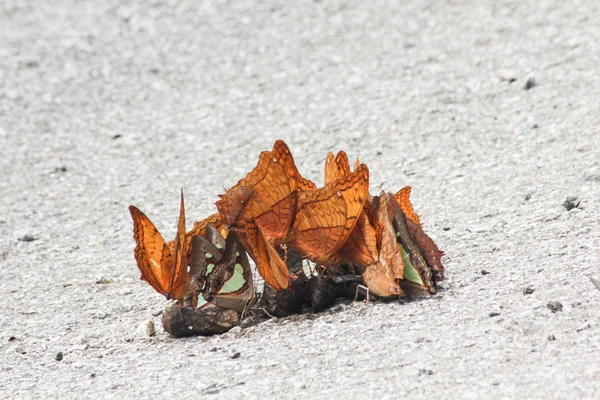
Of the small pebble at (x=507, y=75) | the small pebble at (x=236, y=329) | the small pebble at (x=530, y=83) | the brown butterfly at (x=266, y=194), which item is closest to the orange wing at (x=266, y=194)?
the brown butterfly at (x=266, y=194)

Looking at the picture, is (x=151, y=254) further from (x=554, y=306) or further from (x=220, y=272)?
(x=554, y=306)

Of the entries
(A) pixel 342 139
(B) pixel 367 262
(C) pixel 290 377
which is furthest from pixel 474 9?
(C) pixel 290 377

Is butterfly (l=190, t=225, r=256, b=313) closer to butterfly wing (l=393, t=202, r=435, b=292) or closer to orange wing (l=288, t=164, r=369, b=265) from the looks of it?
orange wing (l=288, t=164, r=369, b=265)

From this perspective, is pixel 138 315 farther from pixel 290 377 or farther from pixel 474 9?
pixel 474 9

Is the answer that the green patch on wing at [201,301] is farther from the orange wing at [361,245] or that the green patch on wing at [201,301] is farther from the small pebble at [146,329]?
the orange wing at [361,245]

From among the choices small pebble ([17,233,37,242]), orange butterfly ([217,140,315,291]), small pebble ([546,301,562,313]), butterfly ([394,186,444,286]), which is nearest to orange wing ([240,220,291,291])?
orange butterfly ([217,140,315,291])

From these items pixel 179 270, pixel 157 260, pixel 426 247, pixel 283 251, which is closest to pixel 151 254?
pixel 157 260
